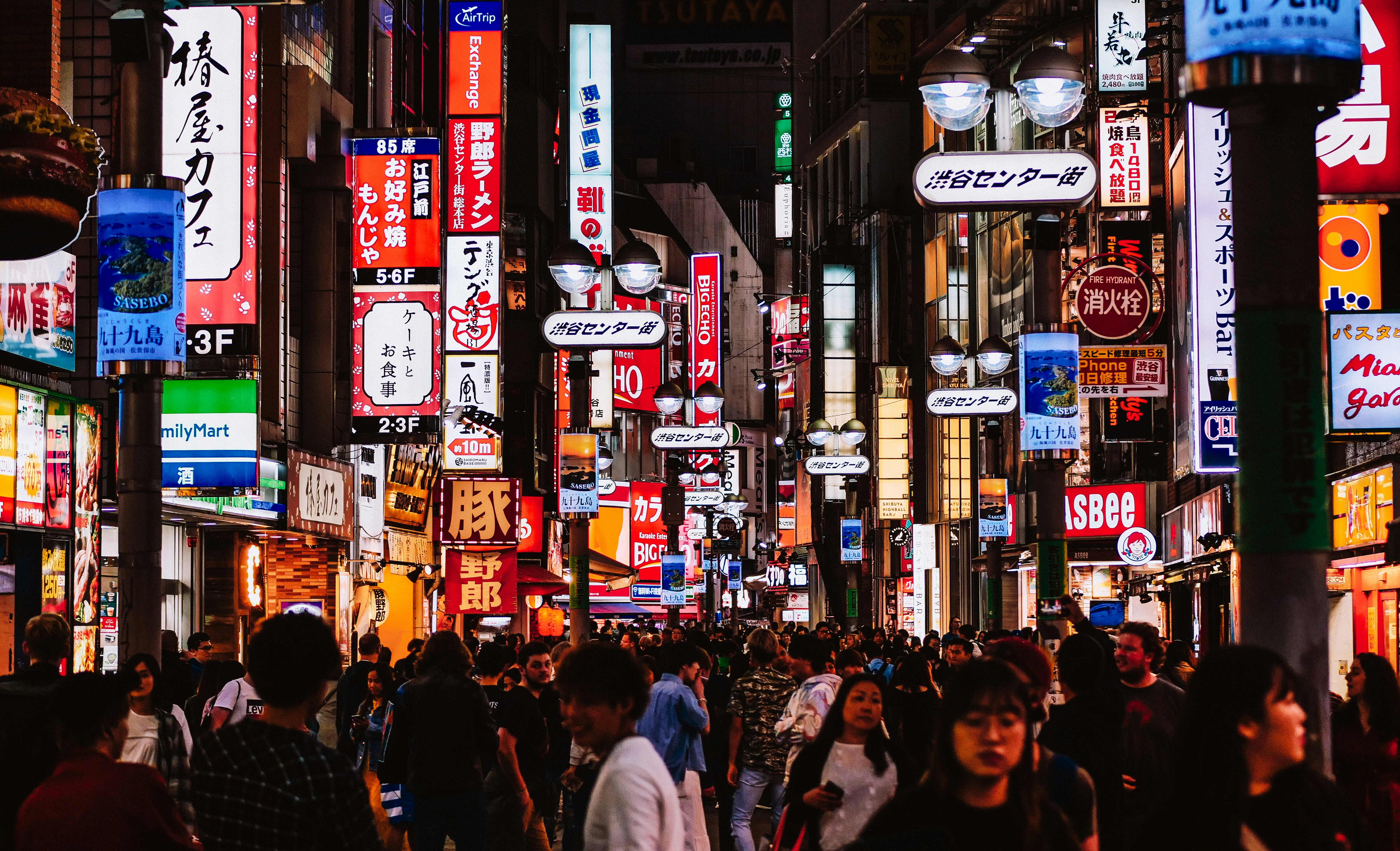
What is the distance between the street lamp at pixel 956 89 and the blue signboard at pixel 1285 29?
27.0ft

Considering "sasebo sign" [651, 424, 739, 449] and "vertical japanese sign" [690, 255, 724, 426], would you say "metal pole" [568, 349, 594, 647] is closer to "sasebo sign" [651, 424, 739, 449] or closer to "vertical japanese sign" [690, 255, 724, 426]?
"sasebo sign" [651, 424, 739, 449]

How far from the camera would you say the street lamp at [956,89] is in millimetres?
15516

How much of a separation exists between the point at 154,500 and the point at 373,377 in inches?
654

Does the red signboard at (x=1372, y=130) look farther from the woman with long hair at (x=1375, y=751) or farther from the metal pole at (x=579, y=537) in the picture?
the metal pole at (x=579, y=537)

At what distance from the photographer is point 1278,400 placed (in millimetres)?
7055

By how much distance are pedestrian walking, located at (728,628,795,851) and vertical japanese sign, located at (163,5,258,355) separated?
10.4 metres

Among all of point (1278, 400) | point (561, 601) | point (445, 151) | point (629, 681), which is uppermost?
point (445, 151)

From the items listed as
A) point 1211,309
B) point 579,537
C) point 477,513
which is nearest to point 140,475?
point 1211,309

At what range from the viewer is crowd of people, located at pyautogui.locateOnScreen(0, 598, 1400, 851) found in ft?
14.7

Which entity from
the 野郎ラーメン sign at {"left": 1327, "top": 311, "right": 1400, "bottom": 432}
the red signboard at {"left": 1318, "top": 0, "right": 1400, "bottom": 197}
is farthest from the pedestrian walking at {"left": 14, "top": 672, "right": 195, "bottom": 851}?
the red signboard at {"left": 1318, "top": 0, "right": 1400, "bottom": 197}

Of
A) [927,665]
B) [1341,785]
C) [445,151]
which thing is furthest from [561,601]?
[1341,785]

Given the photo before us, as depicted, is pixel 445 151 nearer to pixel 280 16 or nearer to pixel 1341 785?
pixel 280 16

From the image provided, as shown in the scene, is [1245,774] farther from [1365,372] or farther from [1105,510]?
[1105,510]

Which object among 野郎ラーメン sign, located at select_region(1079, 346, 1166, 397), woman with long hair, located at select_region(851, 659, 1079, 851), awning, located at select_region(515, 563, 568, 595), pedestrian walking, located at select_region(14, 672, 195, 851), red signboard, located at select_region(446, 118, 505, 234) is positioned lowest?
awning, located at select_region(515, 563, 568, 595)
